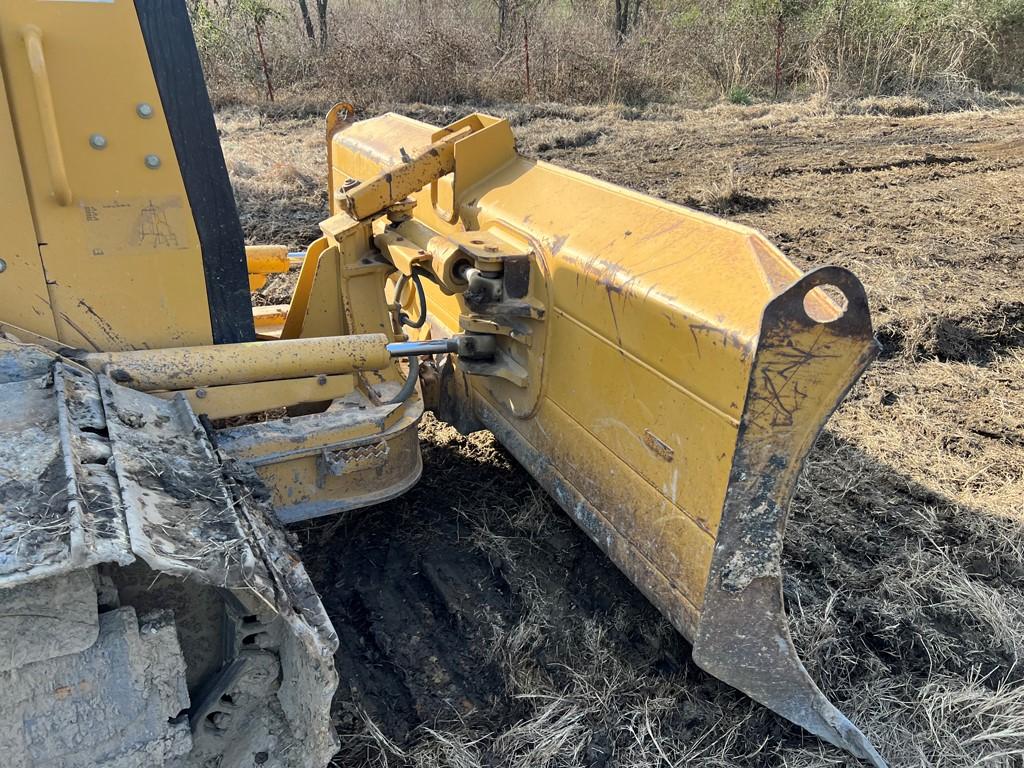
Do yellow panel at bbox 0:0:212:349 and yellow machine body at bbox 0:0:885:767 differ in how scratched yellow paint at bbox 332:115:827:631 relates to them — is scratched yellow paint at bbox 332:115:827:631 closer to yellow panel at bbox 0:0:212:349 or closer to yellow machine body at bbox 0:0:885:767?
yellow machine body at bbox 0:0:885:767

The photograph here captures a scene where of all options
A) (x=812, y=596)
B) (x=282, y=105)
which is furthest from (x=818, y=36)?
(x=812, y=596)

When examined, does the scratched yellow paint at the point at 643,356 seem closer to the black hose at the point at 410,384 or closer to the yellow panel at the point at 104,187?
the black hose at the point at 410,384

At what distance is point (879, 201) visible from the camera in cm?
741

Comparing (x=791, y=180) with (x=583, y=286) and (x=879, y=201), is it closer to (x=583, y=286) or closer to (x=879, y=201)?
(x=879, y=201)

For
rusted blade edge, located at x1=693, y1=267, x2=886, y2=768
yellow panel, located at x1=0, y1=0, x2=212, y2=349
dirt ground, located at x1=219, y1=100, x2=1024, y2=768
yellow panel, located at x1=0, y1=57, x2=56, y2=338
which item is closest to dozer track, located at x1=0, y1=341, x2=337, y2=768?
yellow panel, located at x1=0, y1=57, x2=56, y2=338


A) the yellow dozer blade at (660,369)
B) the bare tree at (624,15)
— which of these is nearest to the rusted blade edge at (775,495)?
the yellow dozer blade at (660,369)

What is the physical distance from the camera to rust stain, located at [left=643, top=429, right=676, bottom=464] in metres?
Result: 2.01

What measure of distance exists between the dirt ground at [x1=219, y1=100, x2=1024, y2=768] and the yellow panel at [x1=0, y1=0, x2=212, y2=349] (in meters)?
1.08

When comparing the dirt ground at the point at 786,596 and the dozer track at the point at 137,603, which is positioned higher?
the dozer track at the point at 137,603

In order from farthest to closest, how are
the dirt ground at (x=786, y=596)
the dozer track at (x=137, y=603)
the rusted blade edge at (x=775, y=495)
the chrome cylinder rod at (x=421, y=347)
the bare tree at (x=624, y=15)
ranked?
the bare tree at (x=624, y=15)
the chrome cylinder rod at (x=421, y=347)
the dirt ground at (x=786, y=596)
the rusted blade edge at (x=775, y=495)
the dozer track at (x=137, y=603)

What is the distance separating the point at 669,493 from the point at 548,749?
77 cm

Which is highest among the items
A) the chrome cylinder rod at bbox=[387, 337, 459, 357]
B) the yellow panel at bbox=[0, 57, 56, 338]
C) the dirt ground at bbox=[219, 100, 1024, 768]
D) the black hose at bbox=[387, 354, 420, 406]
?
the yellow panel at bbox=[0, 57, 56, 338]

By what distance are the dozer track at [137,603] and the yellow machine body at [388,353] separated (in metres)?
0.01

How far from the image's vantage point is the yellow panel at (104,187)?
6.36ft
